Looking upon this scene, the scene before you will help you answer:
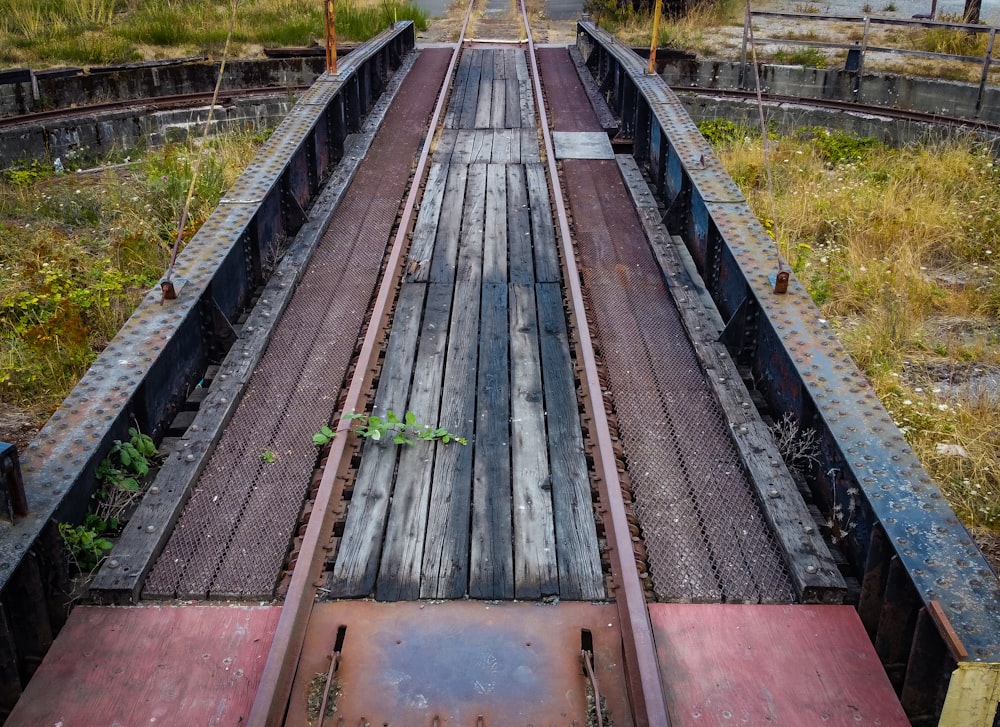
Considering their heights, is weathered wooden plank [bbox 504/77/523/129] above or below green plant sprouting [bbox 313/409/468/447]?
above

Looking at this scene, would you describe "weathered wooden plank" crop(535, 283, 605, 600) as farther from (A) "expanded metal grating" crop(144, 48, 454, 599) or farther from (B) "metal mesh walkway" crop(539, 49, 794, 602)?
(A) "expanded metal grating" crop(144, 48, 454, 599)

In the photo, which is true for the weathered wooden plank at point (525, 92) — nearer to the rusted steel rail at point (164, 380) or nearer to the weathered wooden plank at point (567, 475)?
the rusted steel rail at point (164, 380)

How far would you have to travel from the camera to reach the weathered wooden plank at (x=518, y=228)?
20.9 feet

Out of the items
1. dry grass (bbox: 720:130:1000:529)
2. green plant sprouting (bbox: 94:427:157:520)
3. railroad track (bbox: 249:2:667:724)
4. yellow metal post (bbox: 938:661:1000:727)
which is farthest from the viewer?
dry grass (bbox: 720:130:1000:529)

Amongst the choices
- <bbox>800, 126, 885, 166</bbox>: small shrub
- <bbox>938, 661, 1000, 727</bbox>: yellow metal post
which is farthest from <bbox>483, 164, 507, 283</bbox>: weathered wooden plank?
<bbox>800, 126, 885, 166</bbox>: small shrub

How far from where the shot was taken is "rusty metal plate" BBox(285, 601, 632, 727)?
3.11m

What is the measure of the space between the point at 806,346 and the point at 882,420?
0.70m

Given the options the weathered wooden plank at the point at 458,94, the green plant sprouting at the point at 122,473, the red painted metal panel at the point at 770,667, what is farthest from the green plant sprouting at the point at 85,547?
the weathered wooden plank at the point at 458,94

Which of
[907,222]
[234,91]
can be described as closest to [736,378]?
[907,222]

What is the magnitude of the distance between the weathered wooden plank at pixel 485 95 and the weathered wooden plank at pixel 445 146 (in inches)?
16.3

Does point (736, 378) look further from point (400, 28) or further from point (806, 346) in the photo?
point (400, 28)

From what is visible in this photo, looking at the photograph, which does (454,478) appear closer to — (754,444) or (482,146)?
(754,444)

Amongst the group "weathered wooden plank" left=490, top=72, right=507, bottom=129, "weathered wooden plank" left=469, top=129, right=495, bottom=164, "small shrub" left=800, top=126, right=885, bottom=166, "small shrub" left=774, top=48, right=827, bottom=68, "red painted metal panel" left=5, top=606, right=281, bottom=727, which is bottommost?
"red painted metal panel" left=5, top=606, right=281, bottom=727

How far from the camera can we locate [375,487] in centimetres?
421
